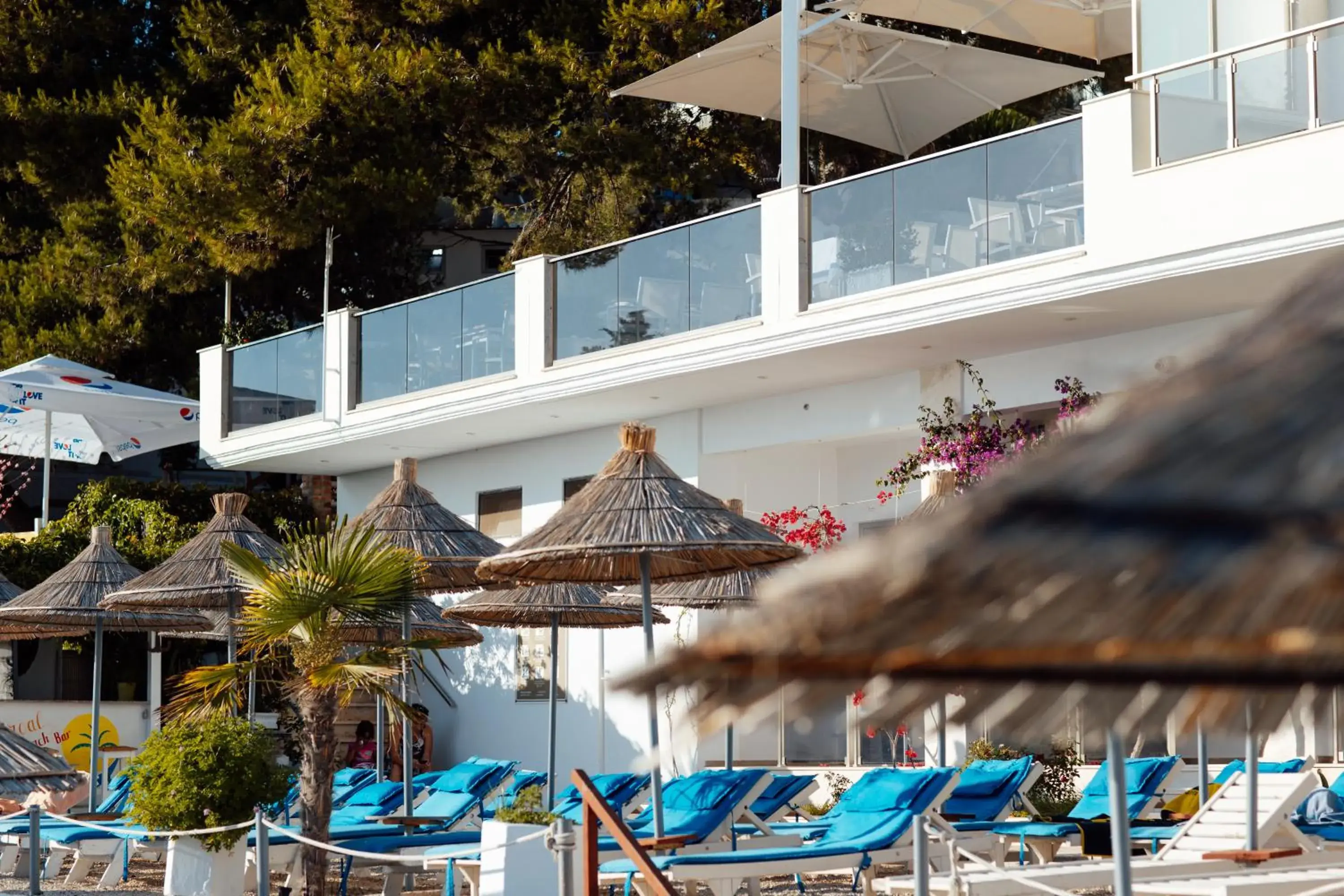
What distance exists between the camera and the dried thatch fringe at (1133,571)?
188 cm

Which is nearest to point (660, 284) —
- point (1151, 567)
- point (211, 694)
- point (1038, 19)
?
point (1038, 19)

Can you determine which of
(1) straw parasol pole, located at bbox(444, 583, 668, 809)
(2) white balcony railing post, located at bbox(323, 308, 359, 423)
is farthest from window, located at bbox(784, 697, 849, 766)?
(2) white balcony railing post, located at bbox(323, 308, 359, 423)

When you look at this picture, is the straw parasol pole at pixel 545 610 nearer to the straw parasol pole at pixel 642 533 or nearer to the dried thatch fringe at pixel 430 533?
the dried thatch fringe at pixel 430 533

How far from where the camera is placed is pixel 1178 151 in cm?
1422

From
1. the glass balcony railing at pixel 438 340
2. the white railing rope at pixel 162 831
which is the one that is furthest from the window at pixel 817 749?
the white railing rope at pixel 162 831

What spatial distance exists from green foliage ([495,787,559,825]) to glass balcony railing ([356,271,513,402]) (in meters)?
10.3

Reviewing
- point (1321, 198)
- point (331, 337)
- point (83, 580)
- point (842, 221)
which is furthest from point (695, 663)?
point (331, 337)

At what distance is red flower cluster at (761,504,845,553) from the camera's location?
19.0 meters

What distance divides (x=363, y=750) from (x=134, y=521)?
6.07 m

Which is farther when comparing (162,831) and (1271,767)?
(1271,767)

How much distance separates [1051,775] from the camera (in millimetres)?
15719

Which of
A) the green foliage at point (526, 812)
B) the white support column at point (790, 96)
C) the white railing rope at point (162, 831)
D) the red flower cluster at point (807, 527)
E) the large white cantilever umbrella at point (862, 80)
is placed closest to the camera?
the green foliage at point (526, 812)

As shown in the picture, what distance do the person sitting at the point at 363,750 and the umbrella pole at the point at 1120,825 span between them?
669 inches

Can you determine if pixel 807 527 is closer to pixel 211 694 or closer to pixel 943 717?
pixel 211 694
